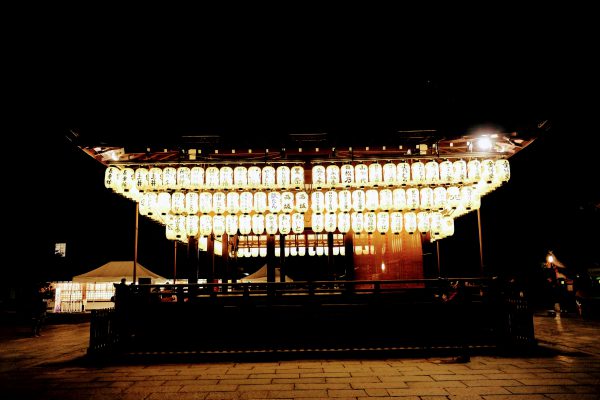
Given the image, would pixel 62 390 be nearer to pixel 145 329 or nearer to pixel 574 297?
pixel 145 329

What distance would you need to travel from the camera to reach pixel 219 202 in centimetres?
1213

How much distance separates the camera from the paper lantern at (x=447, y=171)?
11.2 metres

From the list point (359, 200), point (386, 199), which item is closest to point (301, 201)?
point (359, 200)

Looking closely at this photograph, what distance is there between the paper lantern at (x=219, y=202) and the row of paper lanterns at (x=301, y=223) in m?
0.87

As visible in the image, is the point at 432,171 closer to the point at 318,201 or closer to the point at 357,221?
Answer: the point at 357,221

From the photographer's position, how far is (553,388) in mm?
6625

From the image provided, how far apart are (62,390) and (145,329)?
282cm

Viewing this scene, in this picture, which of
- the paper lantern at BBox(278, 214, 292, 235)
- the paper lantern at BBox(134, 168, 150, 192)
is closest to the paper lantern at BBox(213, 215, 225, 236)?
the paper lantern at BBox(278, 214, 292, 235)

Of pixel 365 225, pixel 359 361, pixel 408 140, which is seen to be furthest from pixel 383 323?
pixel 408 140

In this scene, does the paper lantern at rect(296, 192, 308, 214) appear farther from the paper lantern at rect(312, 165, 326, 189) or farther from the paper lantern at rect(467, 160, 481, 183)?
the paper lantern at rect(467, 160, 481, 183)

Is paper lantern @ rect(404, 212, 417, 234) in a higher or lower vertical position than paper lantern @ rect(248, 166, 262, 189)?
lower

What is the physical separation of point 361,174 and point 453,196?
10.8ft

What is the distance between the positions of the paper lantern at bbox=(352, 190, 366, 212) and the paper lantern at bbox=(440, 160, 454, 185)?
7.98ft

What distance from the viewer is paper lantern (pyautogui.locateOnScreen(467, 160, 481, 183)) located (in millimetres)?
11312
